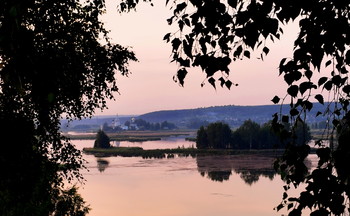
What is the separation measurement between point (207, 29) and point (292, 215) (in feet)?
5.50

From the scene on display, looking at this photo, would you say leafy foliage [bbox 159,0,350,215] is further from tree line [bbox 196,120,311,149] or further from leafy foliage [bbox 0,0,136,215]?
tree line [bbox 196,120,311,149]

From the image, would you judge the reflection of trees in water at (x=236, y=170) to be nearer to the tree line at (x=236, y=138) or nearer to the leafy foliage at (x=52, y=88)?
the tree line at (x=236, y=138)

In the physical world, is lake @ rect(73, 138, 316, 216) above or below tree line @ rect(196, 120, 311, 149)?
below

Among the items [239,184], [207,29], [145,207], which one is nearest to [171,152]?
[239,184]

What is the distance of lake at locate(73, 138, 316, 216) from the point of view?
36.0 meters

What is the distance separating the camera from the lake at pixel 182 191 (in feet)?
118

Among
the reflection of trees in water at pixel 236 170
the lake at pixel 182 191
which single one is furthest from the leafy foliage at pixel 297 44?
the reflection of trees in water at pixel 236 170

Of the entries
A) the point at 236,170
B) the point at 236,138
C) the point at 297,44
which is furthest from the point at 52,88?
the point at 236,138

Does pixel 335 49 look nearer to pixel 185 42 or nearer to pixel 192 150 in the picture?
pixel 185 42

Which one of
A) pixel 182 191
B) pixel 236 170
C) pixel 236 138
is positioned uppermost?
pixel 236 138

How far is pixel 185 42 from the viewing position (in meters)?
4.11

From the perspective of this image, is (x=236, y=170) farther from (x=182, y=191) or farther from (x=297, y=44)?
(x=297, y=44)

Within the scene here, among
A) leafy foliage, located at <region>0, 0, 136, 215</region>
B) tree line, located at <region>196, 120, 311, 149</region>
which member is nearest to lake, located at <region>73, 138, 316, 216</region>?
leafy foliage, located at <region>0, 0, 136, 215</region>

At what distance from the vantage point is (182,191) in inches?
1719
